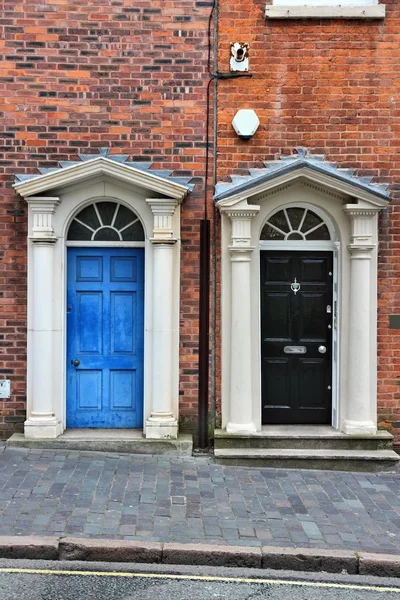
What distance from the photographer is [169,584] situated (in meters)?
4.53

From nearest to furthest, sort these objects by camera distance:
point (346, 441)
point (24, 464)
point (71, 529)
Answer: point (71, 529), point (24, 464), point (346, 441)

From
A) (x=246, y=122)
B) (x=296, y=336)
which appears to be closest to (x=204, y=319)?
(x=296, y=336)

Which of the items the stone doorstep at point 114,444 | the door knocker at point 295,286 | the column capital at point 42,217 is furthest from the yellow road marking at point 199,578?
the column capital at point 42,217

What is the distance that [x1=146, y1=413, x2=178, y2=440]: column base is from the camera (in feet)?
23.3

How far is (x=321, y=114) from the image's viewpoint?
7.26 m

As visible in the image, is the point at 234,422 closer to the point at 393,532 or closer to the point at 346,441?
the point at 346,441

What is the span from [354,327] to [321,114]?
259 centimetres

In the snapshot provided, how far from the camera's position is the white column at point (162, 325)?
7.08m

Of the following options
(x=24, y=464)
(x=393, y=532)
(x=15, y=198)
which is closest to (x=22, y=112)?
(x=15, y=198)

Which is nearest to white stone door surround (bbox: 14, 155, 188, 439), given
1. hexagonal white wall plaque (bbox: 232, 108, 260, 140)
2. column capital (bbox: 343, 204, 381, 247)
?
hexagonal white wall plaque (bbox: 232, 108, 260, 140)

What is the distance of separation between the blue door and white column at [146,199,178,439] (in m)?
0.38

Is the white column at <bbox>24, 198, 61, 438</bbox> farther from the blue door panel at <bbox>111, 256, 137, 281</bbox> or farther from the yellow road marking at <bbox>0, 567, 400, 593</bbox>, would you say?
the yellow road marking at <bbox>0, 567, 400, 593</bbox>

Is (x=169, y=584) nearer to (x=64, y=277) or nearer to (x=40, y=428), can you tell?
(x=40, y=428)

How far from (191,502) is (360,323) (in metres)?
2.91
